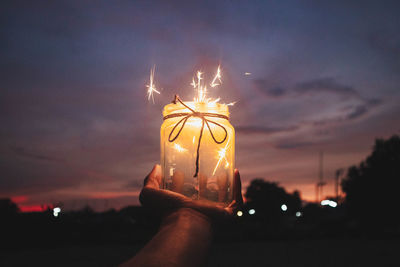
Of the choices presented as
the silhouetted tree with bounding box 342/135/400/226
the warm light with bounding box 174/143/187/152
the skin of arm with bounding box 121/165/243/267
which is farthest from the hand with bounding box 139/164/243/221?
the silhouetted tree with bounding box 342/135/400/226

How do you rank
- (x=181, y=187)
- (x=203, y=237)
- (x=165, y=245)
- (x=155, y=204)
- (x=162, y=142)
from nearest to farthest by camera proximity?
(x=165, y=245) → (x=203, y=237) → (x=155, y=204) → (x=181, y=187) → (x=162, y=142)

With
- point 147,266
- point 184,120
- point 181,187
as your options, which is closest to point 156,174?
point 181,187

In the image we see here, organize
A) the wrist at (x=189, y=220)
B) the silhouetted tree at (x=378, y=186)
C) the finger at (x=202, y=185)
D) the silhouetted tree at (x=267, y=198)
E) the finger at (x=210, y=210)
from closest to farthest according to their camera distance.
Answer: the wrist at (x=189, y=220), the finger at (x=210, y=210), the finger at (x=202, y=185), the silhouetted tree at (x=378, y=186), the silhouetted tree at (x=267, y=198)

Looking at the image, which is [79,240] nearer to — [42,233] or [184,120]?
[42,233]

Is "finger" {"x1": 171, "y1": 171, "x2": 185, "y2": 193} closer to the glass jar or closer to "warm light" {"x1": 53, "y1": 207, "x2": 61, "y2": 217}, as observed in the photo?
the glass jar

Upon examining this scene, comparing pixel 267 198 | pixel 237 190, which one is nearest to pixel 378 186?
pixel 267 198

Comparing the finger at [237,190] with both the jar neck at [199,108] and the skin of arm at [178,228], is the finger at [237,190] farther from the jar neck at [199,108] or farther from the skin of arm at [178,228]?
the jar neck at [199,108]

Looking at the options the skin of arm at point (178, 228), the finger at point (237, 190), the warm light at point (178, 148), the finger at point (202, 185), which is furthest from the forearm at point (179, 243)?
the warm light at point (178, 148)
